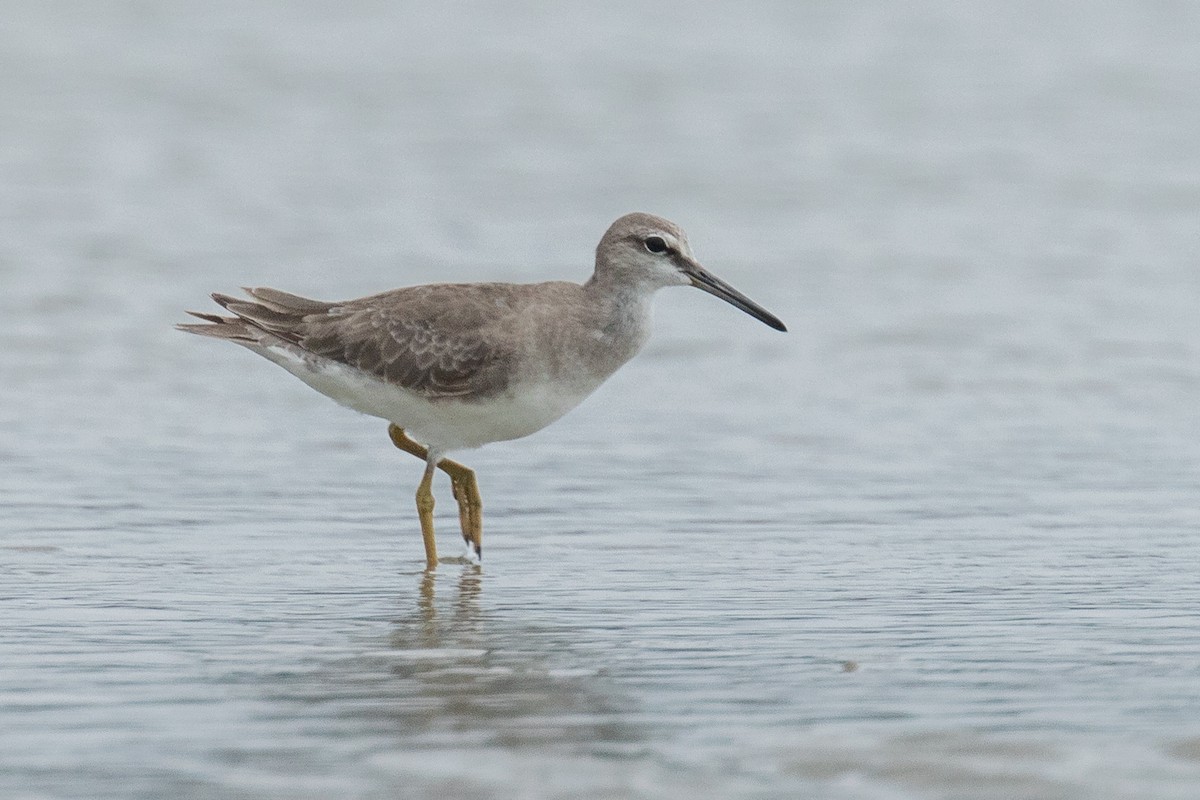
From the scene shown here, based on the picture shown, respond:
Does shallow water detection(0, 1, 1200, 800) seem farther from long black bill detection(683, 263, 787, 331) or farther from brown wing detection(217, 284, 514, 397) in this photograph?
long black bill detection(683, 263, 787, 331)

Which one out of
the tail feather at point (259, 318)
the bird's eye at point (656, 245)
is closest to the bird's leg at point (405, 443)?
the tail feather at point (259, 318)

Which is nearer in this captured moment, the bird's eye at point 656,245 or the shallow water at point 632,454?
the shallow water at point 632,454

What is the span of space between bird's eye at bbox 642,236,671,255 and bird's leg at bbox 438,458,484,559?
1.34 m

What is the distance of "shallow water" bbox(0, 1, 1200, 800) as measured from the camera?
616cm

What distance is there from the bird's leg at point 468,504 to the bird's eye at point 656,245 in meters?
1.34

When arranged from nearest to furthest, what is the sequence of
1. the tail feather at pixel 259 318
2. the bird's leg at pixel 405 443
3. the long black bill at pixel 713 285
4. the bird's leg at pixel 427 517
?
the bird's leg at pixel 427 517 < the long black bill at pixel 713 285 < the tail feather at pixel 259 318 < the bird's leg at pixel 405 443

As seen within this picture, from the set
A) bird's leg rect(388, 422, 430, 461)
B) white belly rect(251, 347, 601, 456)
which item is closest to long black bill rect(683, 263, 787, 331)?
white belly rect(251, 347, 601, 456)

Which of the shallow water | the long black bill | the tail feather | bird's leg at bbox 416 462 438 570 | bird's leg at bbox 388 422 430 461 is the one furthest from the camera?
bird's leg at bbox 388 422 430 461

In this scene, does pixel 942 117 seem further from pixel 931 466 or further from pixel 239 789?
pixel 239 789

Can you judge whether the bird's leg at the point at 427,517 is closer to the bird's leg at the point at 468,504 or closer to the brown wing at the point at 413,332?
the bird's leg at the point at 468,504

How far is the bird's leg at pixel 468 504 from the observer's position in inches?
362

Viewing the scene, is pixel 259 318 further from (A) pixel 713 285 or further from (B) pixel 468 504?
(A) pixel 713 285

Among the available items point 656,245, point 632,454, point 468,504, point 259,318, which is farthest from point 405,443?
point 656,245

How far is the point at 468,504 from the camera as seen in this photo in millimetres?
9359
